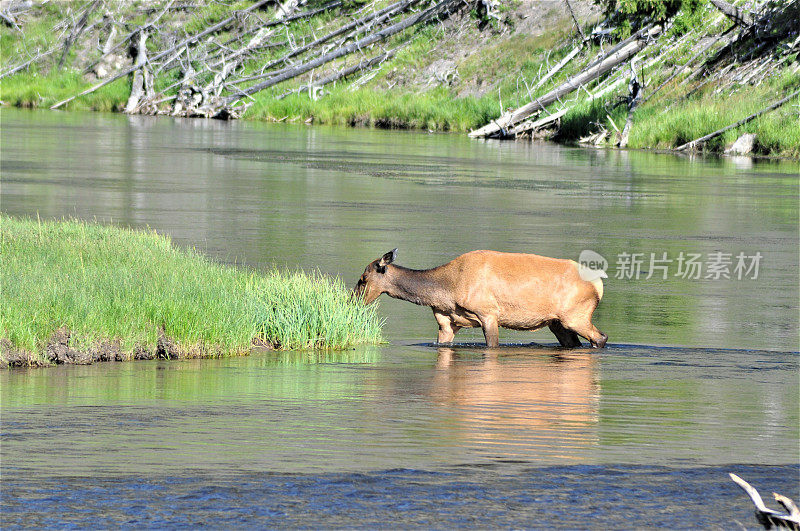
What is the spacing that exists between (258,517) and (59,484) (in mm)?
1207

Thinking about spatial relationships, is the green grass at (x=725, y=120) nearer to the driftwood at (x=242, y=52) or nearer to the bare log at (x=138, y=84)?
the driftwood at (x=242, y=52)

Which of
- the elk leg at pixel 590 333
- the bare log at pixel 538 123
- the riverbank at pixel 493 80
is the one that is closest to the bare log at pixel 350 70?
the riverbank at pixel 493 80

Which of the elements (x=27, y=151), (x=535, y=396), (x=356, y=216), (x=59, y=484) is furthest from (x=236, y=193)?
(x=59, y=484)

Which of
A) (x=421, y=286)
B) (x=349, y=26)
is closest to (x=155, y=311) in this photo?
(x=421, y=286)

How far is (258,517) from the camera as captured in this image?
21.4ft

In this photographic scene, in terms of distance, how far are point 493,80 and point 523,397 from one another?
5471cm

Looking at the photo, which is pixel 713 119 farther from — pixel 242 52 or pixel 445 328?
pixel 445 328

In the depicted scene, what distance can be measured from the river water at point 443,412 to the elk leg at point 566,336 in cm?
39

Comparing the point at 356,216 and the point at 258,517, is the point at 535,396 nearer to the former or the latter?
the point at 258,517

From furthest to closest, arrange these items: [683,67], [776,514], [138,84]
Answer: [138,84] < [683,67] < [776,514]

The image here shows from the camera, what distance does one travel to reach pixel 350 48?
69625mm

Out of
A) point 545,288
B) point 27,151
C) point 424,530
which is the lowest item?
point 424,530

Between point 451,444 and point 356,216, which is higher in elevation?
point 356,216

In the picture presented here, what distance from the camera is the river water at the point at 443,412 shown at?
6.77m
